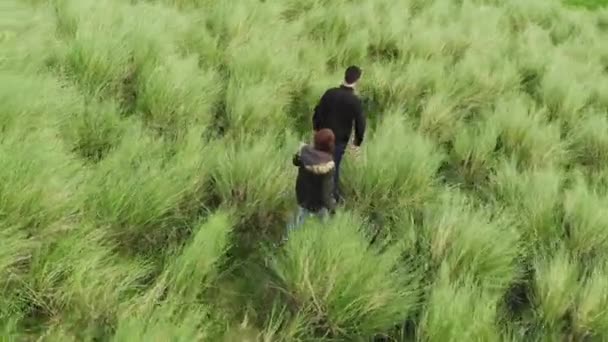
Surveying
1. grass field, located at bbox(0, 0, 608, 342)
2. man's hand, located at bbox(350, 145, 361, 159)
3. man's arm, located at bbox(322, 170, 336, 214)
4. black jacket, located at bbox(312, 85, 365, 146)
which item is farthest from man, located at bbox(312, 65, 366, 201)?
man's arm, located at bbox(322, 170, 336, 214)

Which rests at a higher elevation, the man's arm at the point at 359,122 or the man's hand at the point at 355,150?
the man's arm at the point at 359,122

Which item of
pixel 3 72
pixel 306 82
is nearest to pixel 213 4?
pixel 306 82

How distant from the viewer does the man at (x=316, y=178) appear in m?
5.85

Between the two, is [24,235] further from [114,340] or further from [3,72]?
[3,72]

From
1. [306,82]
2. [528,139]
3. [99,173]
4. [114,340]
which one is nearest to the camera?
[114,340]

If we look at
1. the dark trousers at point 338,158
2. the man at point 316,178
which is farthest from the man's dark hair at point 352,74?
the man at point 316,178

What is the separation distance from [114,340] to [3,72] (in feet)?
14.4

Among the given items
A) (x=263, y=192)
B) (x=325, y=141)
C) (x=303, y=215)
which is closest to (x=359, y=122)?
(x=325, y=141)

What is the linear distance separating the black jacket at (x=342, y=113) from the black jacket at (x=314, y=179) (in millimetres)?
1429

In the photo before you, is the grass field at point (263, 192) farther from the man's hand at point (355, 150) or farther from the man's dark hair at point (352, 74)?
the man's dark hair at point (352, 74)

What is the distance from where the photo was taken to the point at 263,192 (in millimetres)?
6496

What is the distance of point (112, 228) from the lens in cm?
536

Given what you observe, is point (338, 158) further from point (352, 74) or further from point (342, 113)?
point (352, 74)

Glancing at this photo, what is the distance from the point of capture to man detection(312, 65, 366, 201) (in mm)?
7297
